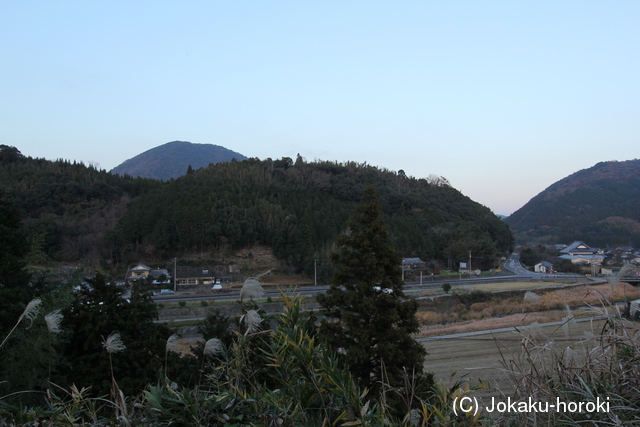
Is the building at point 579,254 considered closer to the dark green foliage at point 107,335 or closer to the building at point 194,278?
the building at point 194,278

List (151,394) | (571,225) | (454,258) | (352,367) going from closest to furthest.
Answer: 1. (151,394)
2. (352,367)
3. (454,258)
4. (571,225)

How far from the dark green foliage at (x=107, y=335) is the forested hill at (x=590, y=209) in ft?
328

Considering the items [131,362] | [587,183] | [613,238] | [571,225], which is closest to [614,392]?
[131,362]

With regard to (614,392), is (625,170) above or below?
above

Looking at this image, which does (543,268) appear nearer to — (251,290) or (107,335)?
(107,335)

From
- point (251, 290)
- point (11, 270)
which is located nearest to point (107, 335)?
point (11, 270)

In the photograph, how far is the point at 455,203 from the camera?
271ft

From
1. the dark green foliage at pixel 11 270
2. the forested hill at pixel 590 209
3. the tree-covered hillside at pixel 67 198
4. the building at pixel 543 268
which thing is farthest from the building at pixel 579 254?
the dark green foliage at pixel 11 270

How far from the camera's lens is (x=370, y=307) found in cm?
1016

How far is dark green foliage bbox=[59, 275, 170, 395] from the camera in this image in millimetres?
9578

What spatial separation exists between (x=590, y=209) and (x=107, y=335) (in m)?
147

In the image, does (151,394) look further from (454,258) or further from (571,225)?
→ (571,225)

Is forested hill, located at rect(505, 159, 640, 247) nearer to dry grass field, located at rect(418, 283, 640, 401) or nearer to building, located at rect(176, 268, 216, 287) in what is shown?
dry grass field, located at rect(418, 283, 640, 401)

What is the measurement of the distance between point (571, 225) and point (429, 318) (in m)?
113
